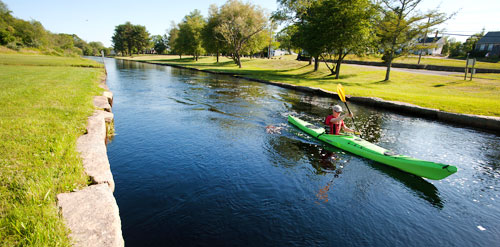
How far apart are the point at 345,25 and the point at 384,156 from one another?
74.7 ft

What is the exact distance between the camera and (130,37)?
10631 cm

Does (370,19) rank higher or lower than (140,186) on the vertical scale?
higher

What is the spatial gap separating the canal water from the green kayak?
25 cm

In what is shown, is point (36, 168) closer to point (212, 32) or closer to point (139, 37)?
point (212, 32)

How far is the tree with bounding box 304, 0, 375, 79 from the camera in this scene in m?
26.1

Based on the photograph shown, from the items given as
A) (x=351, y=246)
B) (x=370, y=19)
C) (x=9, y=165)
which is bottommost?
(x=351, y=246)

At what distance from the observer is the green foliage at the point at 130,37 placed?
106m

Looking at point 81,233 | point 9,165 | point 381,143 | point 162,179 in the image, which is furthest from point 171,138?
point 381,143

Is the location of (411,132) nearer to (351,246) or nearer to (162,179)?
(351,246)

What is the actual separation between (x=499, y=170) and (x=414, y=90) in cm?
1549

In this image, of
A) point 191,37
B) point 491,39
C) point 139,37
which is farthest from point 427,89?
point 139,37

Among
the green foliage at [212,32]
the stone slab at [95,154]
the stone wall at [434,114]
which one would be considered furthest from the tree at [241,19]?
the stone slab at [95,154]

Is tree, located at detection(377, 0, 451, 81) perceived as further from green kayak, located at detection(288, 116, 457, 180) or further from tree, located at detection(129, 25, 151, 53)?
tree, located at detection(129, 25, 151, 53)

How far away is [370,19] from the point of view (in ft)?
91.4
